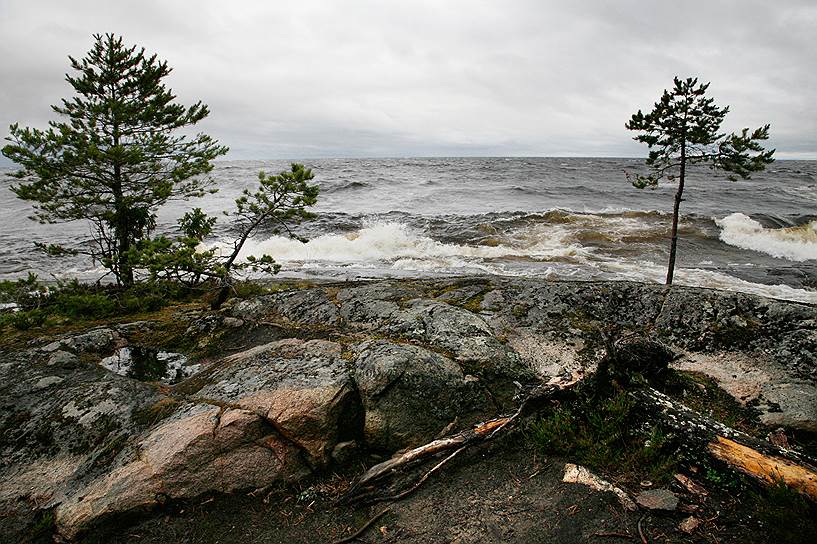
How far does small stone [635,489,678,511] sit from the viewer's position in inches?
141

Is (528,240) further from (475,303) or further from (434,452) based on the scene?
(434,452)

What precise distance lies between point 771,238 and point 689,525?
31.8 metres

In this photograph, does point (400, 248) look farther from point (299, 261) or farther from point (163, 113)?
point (163, 113)

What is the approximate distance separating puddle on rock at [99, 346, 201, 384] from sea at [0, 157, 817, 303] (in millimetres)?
11884

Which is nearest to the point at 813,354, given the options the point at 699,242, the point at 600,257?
the point at 600,257

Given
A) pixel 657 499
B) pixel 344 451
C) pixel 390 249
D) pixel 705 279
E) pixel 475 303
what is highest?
pixel 475 303

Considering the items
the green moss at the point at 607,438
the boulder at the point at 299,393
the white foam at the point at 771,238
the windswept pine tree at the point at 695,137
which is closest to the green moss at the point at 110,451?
the boulder at the point at 299,393

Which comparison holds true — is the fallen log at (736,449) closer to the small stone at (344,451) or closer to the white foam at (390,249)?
the small stone at (344,451)

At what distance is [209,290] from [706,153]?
14.4 metres

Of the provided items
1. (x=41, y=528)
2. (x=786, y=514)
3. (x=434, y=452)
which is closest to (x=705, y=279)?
(x=786, y=514)

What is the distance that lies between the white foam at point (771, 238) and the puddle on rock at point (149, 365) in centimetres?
2997

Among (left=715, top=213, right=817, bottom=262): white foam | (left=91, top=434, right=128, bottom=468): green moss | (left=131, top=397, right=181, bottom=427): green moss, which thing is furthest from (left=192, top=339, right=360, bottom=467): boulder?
(left=715, top=213, right=817, bottom=262): white foam

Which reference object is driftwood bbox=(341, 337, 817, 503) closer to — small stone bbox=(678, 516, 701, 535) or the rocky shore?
the rocky shore

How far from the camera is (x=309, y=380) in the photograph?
512 cm
